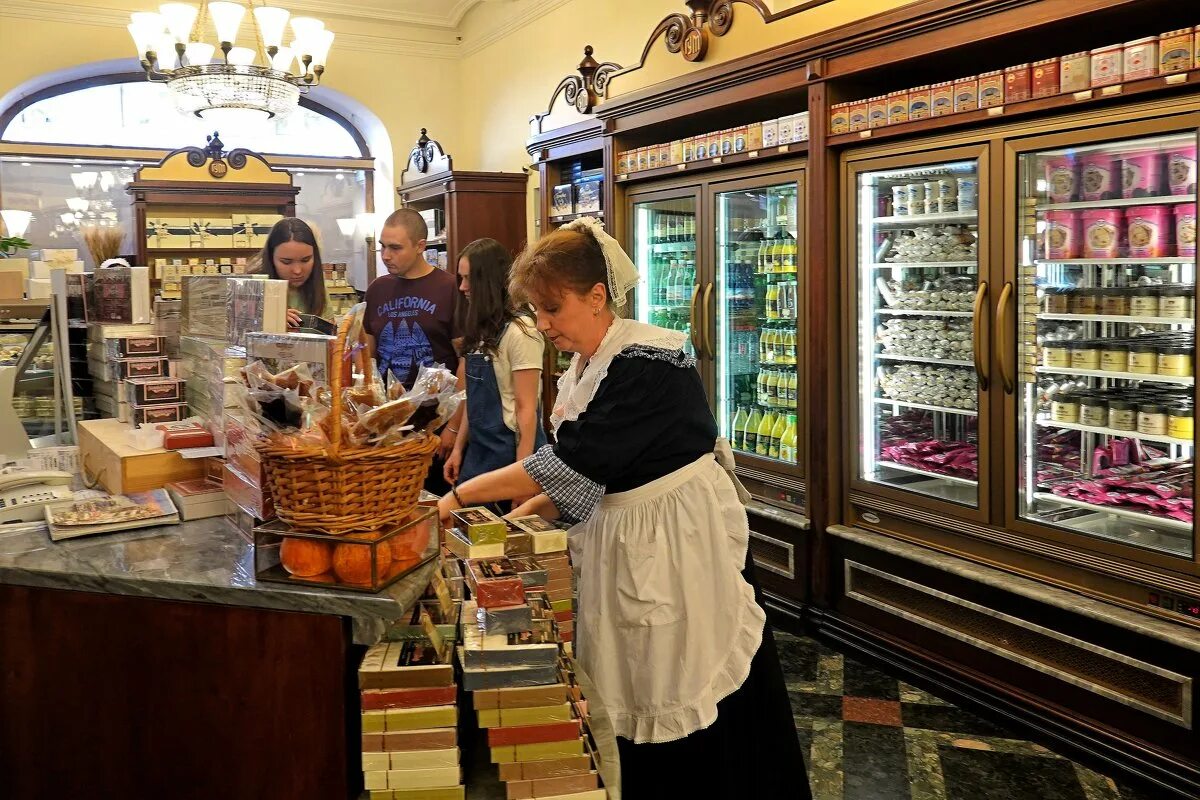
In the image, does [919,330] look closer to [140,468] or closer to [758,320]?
[758,320]

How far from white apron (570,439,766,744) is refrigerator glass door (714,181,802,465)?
2330mm

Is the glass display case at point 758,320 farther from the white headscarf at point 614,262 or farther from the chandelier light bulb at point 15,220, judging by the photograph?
the chandelier light bulb at point 15,220

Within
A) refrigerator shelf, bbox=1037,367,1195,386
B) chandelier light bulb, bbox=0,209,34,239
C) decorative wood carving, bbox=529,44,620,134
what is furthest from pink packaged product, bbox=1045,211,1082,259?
chandelier light bulb, bbox=0,209,34,239

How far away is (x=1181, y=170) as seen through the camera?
306 cm

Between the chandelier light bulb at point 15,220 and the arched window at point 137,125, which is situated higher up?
the arched window at point 137,125

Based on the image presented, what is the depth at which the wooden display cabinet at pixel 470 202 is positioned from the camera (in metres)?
7.46

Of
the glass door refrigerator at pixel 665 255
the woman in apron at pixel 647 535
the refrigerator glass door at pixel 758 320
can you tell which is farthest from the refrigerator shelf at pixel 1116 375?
the glass door refrigerator at pixel 665 255

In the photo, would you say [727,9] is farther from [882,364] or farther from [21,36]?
[21,36]

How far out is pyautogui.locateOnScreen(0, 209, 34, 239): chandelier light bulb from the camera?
26.0 ft

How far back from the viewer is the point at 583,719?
1658 mm

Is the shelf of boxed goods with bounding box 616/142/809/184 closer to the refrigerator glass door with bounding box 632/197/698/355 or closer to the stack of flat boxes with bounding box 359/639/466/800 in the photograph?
the refrigerator glass door with bounding box 632/197/698/355

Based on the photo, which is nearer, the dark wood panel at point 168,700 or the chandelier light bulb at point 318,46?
the dark wood panel at point 168,700

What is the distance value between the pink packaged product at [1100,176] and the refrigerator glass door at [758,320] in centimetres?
141

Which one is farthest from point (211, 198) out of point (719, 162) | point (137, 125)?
point (719, 162)
